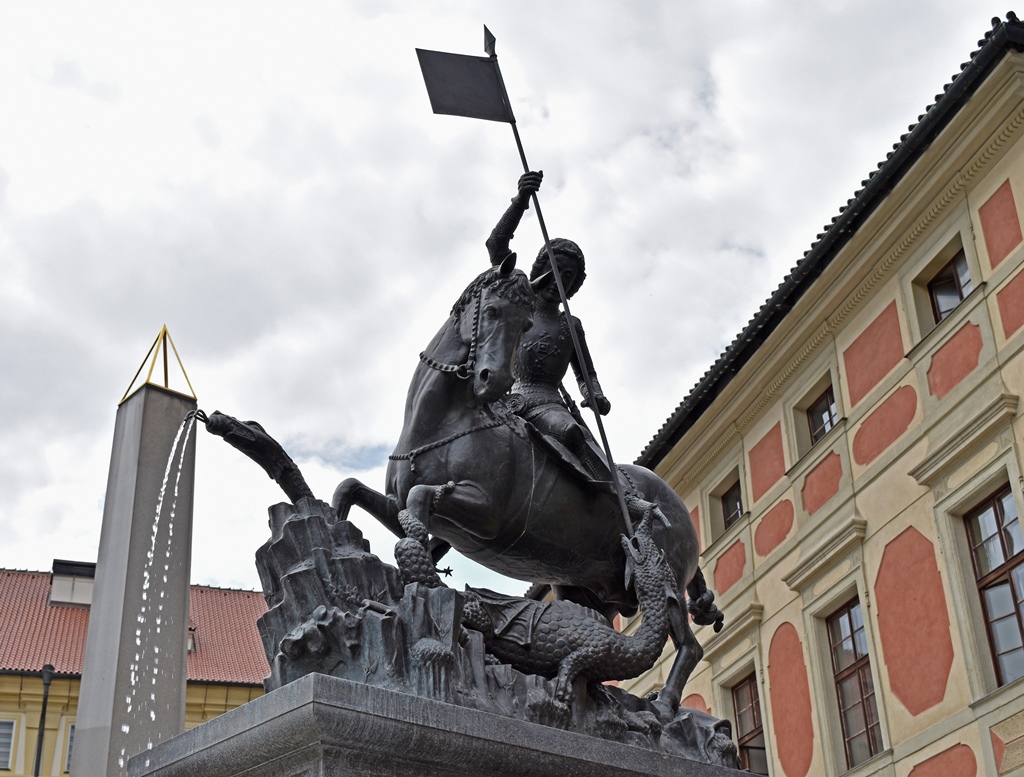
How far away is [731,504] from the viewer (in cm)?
2247

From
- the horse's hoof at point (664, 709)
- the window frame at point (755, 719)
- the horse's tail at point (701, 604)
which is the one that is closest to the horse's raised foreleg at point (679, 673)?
the horse's hoof at point (664, 709)

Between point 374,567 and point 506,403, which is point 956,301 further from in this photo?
point 374,567

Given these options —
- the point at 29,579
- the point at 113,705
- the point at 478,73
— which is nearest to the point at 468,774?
the point at 113,705

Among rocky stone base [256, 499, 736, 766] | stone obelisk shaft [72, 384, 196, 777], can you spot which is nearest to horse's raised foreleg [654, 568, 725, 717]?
rocky stone base [256, 499, 736, 766]

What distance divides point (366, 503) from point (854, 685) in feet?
45.3

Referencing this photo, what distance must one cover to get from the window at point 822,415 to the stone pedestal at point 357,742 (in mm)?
15747

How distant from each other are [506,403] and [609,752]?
1.68 metres

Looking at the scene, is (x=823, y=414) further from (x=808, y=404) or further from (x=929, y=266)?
(x=929, y=266)

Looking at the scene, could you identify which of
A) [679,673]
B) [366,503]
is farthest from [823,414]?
[366,503]

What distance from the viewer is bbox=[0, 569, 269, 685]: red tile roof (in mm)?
27297

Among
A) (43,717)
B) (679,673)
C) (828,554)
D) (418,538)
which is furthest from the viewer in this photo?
(43,717)

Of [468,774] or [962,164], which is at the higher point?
[962,164]

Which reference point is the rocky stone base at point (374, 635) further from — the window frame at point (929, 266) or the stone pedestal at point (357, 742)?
the window frame at point (929, 266)

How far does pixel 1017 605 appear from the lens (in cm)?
1470
